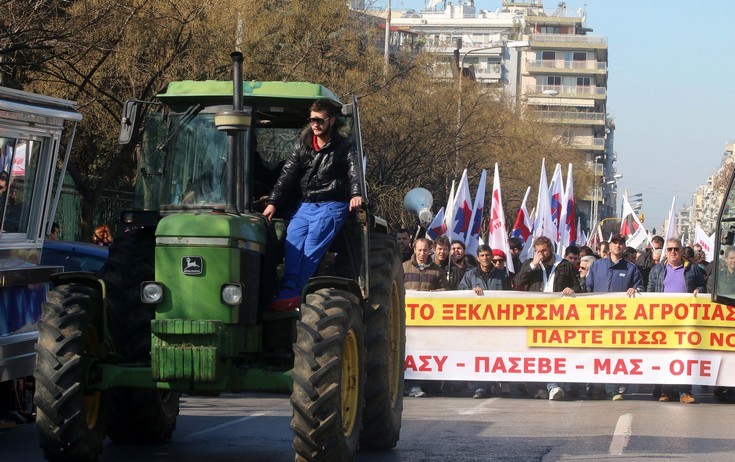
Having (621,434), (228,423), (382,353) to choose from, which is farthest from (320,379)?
(621,434)

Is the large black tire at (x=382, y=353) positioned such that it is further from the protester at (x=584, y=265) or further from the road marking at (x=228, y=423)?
the protester at (x=584, y=265)

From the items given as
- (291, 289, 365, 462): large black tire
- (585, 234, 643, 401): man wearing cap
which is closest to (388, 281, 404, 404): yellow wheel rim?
(291, 289, 365, 462): large black tire

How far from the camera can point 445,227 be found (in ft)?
92.7

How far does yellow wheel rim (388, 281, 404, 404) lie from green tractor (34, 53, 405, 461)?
206 mm

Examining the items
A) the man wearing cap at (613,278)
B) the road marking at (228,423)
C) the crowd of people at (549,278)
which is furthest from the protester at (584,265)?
the road marking at (228,423)

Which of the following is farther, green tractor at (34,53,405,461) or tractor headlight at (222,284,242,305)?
tractor headlight at (222,284,242,305)

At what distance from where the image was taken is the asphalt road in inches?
421

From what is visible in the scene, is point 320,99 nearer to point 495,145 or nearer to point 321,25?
point 321,25

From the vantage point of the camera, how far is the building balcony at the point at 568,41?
16225 centimetres

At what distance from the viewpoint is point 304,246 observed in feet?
31.7

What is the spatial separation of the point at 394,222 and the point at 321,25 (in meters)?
14.3

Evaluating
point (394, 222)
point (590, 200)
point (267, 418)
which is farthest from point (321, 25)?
point (590, 200)

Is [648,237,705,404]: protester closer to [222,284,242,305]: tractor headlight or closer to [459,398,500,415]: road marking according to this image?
[459,398,500,415]: road marking

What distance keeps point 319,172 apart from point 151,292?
1548 millimetres
